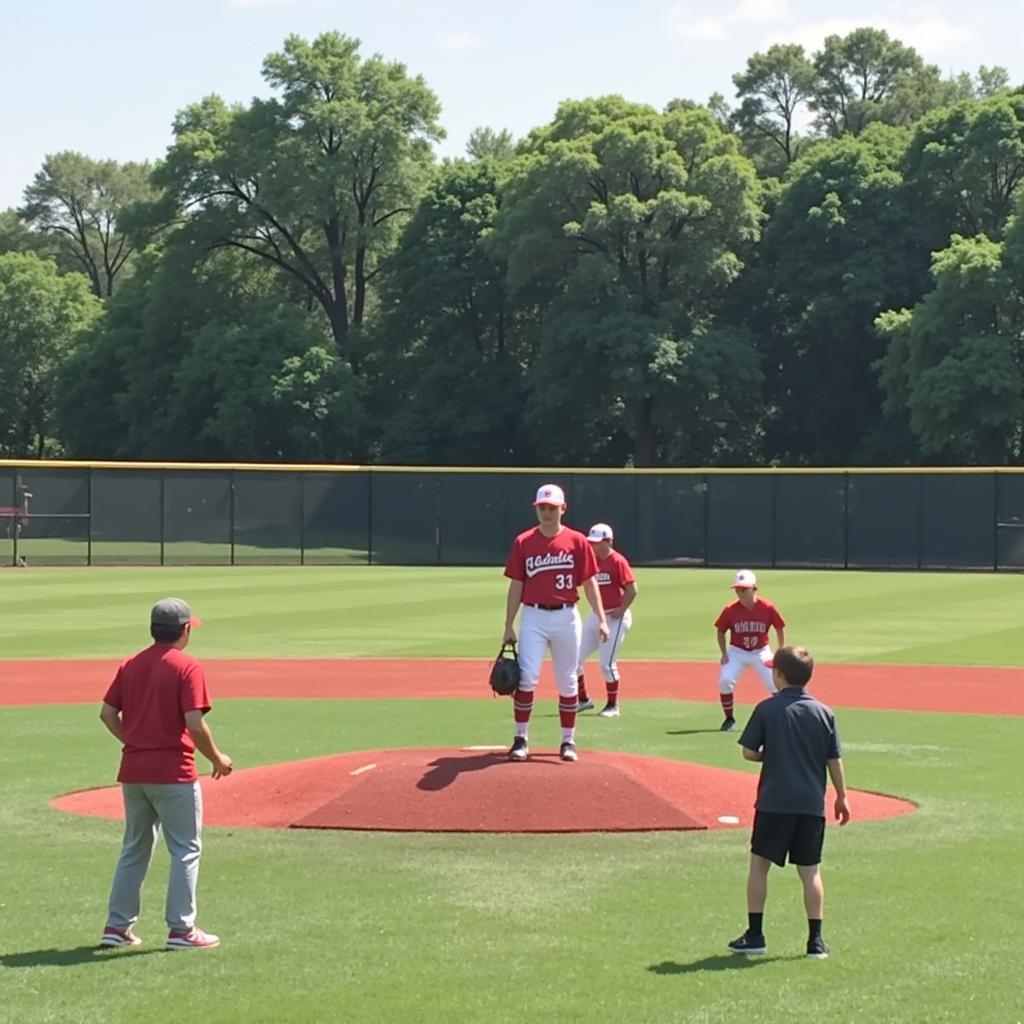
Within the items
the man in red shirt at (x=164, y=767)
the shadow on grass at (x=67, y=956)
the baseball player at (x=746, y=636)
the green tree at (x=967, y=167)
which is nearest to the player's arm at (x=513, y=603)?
the baseball player at (x=746, y=636)

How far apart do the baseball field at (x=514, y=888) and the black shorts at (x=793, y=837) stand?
484mm

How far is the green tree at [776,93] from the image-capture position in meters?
88.4

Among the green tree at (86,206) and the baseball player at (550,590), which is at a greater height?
the green tree at (86,206)

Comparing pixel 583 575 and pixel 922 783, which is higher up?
pixel 583 575

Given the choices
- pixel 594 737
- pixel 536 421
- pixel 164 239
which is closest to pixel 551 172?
pixel 536 421

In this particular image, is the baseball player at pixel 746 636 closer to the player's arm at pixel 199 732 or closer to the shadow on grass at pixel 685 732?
the shadow on grass at pixel 685 732

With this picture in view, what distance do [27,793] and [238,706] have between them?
584 centimetres

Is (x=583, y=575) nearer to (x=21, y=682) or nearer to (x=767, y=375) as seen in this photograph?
(x=21, y=682)

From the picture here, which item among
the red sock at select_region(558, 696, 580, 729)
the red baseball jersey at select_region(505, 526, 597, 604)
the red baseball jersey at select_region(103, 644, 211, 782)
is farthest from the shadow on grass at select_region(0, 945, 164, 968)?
the red baseball jersey at select_region(505, 526, 597, 604)

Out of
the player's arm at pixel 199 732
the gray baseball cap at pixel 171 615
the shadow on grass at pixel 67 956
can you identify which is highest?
the gray baseball cap at pixel 171 615

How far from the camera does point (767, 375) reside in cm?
6738

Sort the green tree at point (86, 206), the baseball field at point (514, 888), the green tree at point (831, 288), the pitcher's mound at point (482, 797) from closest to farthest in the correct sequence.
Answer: the baseball field at point (514, 888), the pitcher's mound at point (482, 797), the green tree at point (831, 288), the green tree at point (86, 206)

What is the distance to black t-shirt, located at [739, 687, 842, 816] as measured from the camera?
25.6 ft

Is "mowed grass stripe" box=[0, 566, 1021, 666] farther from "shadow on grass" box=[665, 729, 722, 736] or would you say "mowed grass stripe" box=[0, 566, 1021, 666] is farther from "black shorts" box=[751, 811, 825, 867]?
"black shorts" box=[751, 811, 825, 867]
